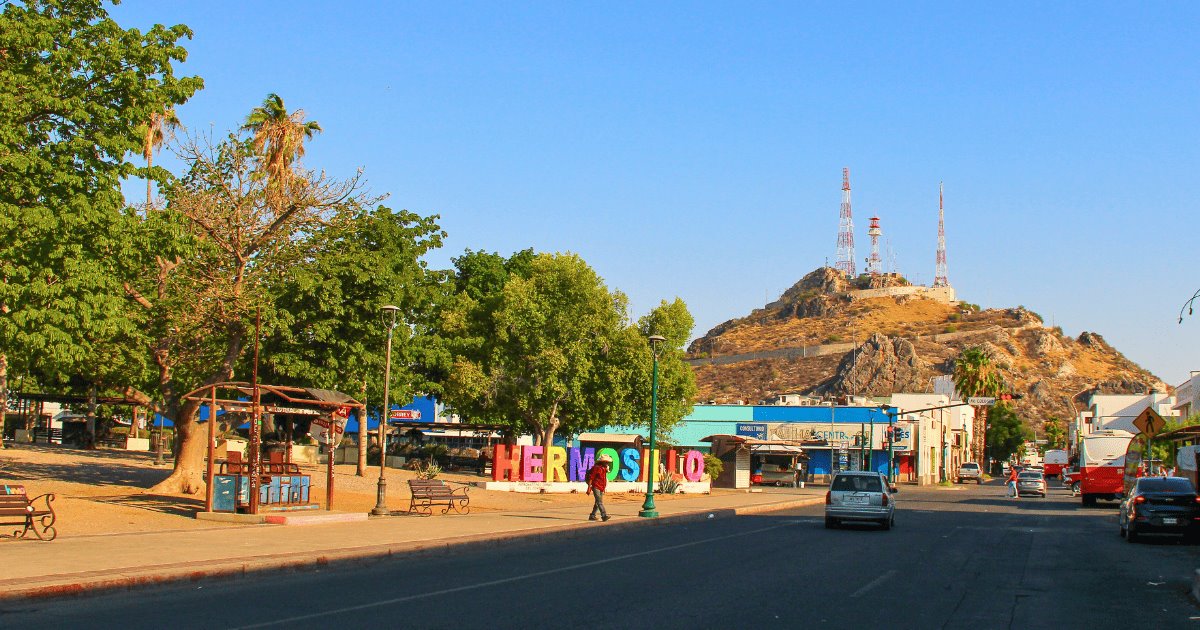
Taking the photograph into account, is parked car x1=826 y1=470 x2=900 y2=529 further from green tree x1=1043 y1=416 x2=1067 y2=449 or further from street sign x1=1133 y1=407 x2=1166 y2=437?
green tree x1=1043 y1=416 x2=1067 y2=449

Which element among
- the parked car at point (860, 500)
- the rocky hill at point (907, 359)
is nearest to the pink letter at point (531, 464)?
the parked car at point (860, 500)

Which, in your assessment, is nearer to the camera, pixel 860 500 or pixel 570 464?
pixel 860 500

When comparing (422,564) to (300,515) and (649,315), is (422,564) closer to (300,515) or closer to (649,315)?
(300,515)

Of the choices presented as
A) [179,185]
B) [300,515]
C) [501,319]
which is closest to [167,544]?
[300,515]

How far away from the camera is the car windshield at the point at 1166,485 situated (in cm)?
2714

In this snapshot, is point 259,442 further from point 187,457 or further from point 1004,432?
point 1004,432

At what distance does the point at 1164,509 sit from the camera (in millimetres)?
26781

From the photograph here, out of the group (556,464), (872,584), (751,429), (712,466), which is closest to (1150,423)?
(872,584)

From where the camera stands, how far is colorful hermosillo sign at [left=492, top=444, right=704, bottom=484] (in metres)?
41.2

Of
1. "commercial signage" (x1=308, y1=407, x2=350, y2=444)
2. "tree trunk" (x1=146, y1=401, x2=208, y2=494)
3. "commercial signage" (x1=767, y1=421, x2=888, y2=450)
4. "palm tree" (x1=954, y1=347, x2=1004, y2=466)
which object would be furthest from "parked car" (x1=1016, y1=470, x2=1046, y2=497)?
"tree trunk" (x1=146, y1=401, x2=208, y2=494)

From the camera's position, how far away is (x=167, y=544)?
17.8 m

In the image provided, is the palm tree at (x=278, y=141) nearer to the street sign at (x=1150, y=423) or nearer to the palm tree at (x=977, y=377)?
the street sign at (x=1150, y=423)

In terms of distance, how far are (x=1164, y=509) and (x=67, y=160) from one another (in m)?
27.2

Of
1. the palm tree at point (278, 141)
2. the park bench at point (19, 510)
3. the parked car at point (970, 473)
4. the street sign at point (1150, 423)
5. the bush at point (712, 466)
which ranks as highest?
the palm tree at point (278, 141)
